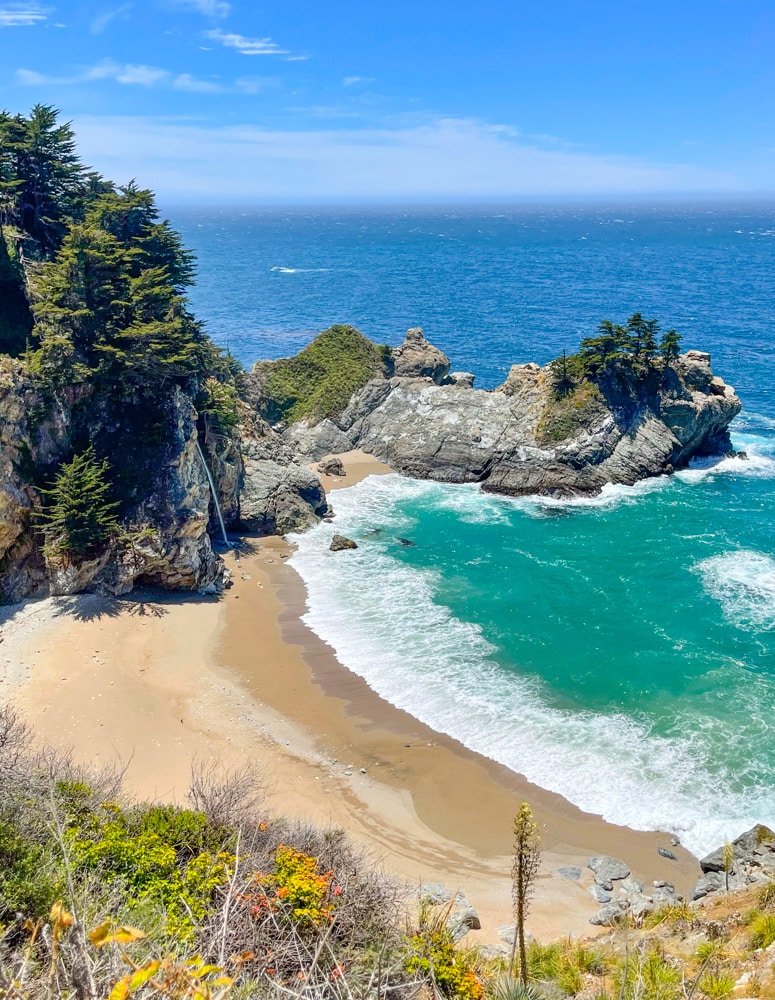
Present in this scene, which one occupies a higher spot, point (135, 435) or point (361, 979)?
point (135, 435)

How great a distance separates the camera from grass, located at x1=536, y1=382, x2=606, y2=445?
160ft

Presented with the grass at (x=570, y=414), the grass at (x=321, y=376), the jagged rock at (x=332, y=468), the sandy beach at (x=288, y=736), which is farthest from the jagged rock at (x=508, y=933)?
the grass at (x=321, y=376)

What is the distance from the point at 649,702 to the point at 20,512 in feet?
91.0

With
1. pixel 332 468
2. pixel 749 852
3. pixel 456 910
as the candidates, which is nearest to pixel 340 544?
pixel 332 468

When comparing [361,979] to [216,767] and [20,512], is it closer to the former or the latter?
[216,767]

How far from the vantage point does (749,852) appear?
1962 centimetres

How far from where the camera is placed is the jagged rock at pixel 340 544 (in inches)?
1564

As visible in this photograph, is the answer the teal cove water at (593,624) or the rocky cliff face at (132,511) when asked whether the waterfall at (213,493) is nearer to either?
the rocky cliff face at (132,511)

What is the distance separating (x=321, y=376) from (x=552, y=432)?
22624 mm

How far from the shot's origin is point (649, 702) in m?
26.6

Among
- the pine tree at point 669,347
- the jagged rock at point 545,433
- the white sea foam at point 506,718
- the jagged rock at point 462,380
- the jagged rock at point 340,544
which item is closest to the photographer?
the white sea foam at point 506,718

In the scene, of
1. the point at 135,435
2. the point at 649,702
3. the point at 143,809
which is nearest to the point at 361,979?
the point at 143,809

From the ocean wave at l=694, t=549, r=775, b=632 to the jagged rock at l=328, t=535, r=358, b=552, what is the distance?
18.7 metres

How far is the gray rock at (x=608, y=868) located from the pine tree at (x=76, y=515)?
23.8m
